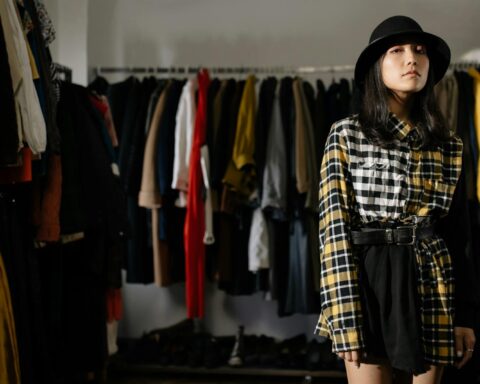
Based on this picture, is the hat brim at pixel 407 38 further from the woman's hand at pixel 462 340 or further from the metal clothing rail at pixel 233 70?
the metal clothing rail at pixel 233 70

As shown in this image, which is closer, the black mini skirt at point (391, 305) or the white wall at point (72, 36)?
the black mini skirt at point (391, 305)

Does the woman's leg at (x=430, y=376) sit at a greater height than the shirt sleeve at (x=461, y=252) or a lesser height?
lesser

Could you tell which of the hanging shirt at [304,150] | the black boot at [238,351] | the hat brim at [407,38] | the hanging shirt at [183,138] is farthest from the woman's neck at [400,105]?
the black boot at [238,351]

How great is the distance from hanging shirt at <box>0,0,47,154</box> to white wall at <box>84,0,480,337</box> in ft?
4.96

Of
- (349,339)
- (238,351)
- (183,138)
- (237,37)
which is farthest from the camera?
(237,37)

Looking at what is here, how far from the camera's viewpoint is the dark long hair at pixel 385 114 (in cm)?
121

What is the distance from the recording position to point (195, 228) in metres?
2.63

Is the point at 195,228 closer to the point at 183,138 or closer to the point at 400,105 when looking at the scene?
the point at 183,138

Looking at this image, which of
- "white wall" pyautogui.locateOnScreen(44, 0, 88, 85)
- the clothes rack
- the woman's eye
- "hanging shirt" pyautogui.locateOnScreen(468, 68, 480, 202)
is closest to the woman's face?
the woman's eye

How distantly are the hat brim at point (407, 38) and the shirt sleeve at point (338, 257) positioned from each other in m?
0.19

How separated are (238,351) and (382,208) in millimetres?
1862

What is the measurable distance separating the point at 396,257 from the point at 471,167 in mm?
1573

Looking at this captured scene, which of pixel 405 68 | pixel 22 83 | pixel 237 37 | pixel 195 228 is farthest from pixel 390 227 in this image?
pixel 237 37

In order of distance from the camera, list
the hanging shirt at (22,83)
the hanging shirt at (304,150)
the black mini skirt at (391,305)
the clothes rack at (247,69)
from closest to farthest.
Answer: the black mini skirt at (391,305)
the hanging shirt at (22,83)
the hanging shirt at (304,150)
the clothes rack at (247,69)
